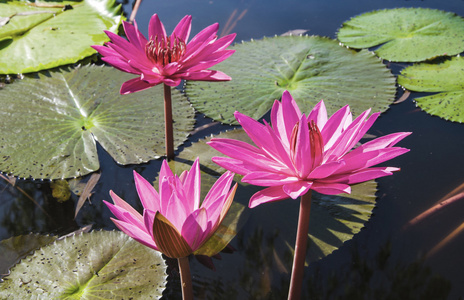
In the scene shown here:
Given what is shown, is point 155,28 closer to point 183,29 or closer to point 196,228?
point 183,29

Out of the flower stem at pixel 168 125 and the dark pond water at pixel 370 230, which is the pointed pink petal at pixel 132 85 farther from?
the dark pond water at pixel 370 230

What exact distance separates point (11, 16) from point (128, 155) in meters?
2.07

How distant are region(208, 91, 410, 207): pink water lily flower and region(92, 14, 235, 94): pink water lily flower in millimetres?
673

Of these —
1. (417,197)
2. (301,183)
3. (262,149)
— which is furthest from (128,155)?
(417,197)

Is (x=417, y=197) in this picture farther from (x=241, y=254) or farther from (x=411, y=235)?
(x=241, y=254)

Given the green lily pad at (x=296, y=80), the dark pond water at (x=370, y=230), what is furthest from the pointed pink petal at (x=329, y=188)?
the green lily pad at (x=296, y=80)

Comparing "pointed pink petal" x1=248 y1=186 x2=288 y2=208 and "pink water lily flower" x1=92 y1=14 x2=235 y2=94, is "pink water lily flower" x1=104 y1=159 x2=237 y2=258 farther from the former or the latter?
"pink water lily flower" x1=92 y1=14 x2=235 y2=94

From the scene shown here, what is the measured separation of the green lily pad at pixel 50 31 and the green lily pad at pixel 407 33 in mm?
1872

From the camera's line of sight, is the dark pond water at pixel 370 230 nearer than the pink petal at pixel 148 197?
No

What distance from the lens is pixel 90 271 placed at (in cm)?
171

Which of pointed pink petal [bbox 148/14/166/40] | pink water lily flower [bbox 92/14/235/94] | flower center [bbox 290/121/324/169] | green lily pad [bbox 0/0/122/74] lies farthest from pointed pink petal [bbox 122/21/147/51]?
green lily pad [bbox 0/0/122/74]

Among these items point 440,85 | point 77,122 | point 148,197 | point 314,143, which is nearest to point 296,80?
point 440,85

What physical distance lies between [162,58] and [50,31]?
1876 mm

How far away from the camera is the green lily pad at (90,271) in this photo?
164 centimetres
